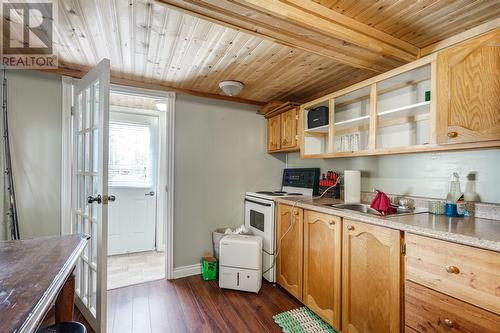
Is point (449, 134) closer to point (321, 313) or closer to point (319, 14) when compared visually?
point (319, 14)

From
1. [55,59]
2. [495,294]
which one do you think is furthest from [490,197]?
[55,59]

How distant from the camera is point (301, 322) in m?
1.85

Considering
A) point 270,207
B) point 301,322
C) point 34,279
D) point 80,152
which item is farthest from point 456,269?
point 80,152

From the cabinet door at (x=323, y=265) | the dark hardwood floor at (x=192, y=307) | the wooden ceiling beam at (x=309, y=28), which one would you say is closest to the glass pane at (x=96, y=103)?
the wooden ceiling beam at (x=309, y=28)

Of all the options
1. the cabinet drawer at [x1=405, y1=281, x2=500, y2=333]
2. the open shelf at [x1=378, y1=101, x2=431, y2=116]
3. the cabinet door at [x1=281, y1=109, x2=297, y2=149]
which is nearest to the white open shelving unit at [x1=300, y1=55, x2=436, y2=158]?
the open shelf at [x1=378, y1=101, x2=431, y2=116]

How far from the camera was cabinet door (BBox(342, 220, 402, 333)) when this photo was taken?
52.7 inches

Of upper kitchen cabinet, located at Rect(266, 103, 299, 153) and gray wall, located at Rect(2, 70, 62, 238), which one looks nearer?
gray wall, located at Rect(2, 70, 62, 238)

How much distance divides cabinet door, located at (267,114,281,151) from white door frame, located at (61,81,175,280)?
1.22 meters

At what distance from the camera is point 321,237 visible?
6.10ft

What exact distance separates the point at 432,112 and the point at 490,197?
2.11 feet

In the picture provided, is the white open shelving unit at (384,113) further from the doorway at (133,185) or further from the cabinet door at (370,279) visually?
the doorway at (133,185)

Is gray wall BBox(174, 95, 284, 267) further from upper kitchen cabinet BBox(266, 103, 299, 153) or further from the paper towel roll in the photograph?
the paper towel roll

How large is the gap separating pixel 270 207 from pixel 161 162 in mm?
1738

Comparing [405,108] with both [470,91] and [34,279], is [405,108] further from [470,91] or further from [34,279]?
[34,279]
